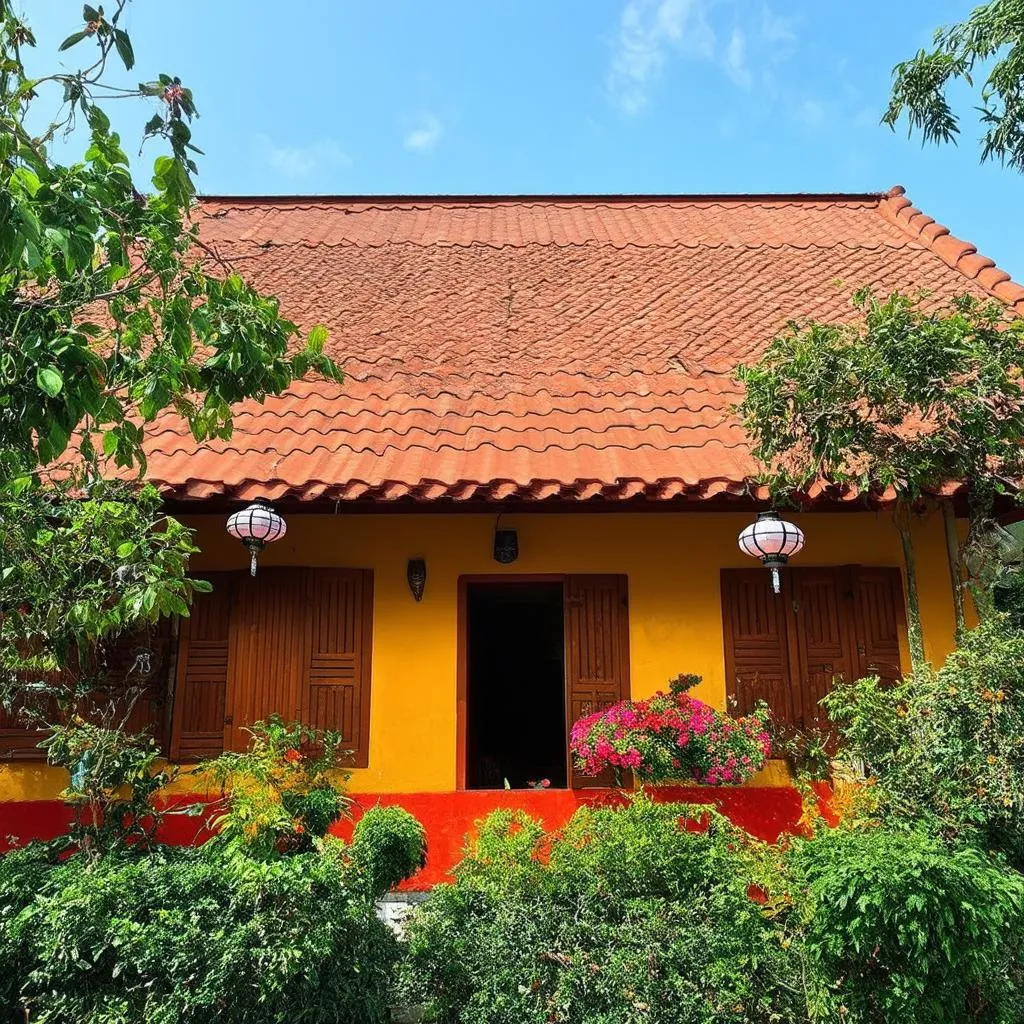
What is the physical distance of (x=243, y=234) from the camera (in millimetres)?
10000

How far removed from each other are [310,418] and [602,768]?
3.43m

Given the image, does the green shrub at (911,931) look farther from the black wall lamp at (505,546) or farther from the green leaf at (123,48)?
the green leaf at (123,48)

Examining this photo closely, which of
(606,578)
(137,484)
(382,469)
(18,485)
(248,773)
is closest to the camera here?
(18,485)

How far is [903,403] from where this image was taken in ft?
14.8

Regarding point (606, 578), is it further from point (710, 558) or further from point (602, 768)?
point (602, 768)

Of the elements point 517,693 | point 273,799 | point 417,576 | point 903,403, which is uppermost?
point 903,403

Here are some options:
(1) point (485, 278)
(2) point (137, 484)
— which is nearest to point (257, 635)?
(2) point (137, 484)

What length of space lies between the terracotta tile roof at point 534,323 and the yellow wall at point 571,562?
55 cm

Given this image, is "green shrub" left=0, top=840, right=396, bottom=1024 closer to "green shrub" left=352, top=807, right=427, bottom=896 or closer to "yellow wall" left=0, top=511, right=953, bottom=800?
"green shrub" left=352, top=807, right=427, bottom=896

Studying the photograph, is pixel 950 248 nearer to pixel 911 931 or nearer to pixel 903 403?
pixel 903 403

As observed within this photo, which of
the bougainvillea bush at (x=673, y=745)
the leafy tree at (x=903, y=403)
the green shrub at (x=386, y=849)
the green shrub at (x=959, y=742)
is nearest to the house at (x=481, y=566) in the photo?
the bougainvillea bush at (x=673, y=745)

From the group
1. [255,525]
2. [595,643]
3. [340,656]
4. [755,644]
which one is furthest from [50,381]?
[755,644]

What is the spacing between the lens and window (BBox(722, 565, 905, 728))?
19.0ft

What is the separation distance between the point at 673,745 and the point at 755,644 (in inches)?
48.5
